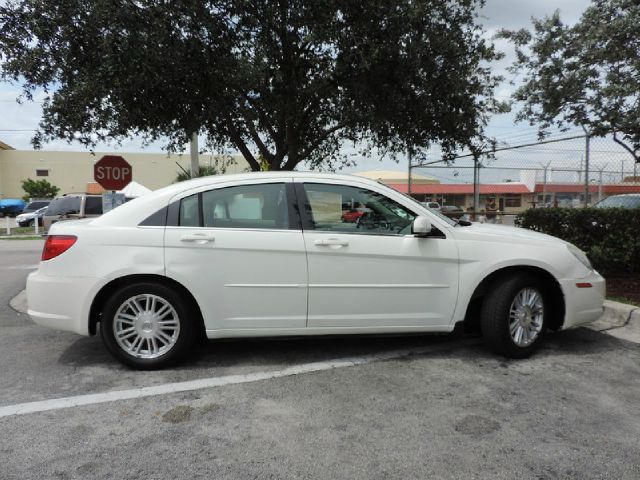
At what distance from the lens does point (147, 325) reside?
163 inches

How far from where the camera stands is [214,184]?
14.4 ft

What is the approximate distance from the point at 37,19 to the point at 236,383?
6205 millimetres

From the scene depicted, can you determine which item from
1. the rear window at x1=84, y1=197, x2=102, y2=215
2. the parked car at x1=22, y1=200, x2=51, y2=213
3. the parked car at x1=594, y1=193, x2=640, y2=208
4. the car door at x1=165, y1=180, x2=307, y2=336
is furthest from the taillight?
the parked car at x1=22, y1=200, x2=51, y2=213

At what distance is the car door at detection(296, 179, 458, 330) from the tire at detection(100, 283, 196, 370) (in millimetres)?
1098

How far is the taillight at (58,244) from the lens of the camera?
4117 mm

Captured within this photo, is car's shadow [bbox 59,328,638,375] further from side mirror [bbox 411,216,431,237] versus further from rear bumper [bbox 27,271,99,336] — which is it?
side mirror [bbox 411,216,431,237]

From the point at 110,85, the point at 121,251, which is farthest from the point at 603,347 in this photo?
the point at 110,85

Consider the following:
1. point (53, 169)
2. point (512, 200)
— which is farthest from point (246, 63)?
point (53, 169)

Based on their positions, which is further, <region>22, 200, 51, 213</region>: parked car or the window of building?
<region>22, 200, 51, 213</region>: parked car

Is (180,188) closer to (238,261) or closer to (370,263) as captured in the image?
(238,261)

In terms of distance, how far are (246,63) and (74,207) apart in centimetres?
1078

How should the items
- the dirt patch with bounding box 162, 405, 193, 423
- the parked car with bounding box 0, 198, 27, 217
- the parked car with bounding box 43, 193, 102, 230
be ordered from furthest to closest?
1. the parked car with bounding box 0, 198, 27, 217
2. the parked car with bounding box 43, 193, 102, 230
3. the dirt patch with bounding box 162, 405, 193, 423

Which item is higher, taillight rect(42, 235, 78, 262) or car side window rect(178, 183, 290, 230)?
car side window rect(178, 183, 290, 230)

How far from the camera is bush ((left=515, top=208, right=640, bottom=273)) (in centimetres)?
699
